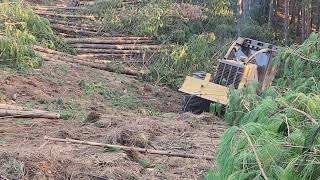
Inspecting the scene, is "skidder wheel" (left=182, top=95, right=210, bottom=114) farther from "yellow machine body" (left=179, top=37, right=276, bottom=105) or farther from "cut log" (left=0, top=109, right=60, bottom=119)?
"cut log" (left=0, top=109, right=60, bottom=119)

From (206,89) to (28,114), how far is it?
12.5 ft

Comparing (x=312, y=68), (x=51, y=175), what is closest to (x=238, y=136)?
(x=312, y=68)

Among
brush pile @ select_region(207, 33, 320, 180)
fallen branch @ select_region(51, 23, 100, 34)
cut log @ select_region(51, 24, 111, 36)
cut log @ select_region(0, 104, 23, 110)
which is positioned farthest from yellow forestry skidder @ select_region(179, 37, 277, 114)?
fallen branch @ select_region(51, 23, 100, 34)

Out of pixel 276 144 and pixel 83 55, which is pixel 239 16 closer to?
pixel 83 55

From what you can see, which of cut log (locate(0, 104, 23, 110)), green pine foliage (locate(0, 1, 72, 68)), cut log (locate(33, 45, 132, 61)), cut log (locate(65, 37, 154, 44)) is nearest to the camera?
cut log (locate(0, 104, 23, 110))

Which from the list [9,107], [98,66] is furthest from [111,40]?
[9,107]

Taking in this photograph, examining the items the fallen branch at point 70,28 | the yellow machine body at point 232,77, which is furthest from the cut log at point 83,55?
the yellow machine body at point 232,77

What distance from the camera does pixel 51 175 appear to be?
5.75 meters

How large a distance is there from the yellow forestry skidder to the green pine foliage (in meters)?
3.75

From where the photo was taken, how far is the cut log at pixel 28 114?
864 cm

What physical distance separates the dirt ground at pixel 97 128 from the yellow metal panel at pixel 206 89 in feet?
1.83

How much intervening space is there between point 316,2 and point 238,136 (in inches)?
793

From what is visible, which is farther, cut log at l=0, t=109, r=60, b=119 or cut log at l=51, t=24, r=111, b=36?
cut log at l=51, t=24, r=111, b=36

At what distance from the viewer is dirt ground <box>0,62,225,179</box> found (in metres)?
6.12
